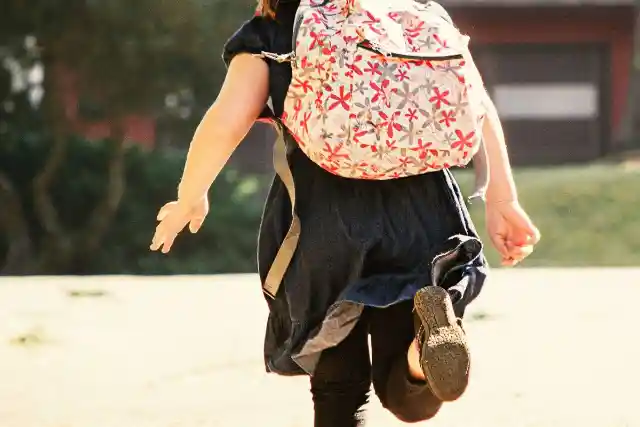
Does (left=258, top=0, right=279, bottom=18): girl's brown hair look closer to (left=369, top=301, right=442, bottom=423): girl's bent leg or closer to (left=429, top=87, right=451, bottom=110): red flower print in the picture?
(left=429, top=87, right=451, bottom=110): red flower print

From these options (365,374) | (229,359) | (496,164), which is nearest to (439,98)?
(496,164)

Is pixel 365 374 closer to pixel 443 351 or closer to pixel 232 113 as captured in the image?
pixel 443 351

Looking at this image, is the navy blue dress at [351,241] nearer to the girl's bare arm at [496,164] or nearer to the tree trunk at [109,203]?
the girl's bare arm at [496,164]

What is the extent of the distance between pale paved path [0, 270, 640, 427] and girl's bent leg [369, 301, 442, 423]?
1.06 m

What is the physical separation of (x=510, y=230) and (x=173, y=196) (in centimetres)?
993

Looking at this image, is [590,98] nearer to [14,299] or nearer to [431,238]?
[14,299]

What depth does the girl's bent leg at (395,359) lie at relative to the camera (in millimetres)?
2332

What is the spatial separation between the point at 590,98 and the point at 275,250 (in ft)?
52.5

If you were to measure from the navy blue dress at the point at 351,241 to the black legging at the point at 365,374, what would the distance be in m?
0.05

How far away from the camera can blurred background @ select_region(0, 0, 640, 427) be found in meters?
4.26

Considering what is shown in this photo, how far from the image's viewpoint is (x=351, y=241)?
2299 mm

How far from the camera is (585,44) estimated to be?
1747cm

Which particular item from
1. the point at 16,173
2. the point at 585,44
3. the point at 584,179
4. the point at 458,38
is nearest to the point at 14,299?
the point at 458,38

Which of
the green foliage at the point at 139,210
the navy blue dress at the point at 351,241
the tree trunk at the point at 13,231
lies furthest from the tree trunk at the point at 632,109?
the navy blue dress at the point at 351,241
